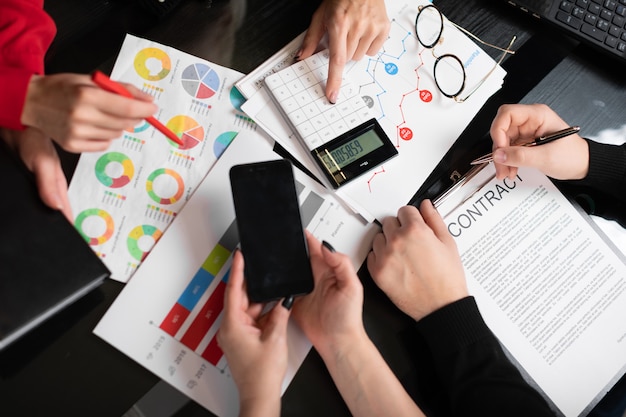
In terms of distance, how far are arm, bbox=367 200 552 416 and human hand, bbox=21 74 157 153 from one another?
1.19ft

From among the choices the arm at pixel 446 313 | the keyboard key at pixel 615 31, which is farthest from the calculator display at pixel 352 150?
the keyboard key at pixel 615 31

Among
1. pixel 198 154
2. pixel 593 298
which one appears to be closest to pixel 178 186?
pixel 198 154

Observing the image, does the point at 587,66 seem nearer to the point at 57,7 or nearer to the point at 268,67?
→ the point at 268,67

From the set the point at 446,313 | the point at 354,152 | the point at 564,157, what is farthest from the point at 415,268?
the point at 564,157

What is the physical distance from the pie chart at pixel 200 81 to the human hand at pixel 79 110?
16 cm

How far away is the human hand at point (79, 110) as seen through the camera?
51 centimetres

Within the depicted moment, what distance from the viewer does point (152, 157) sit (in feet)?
2.19

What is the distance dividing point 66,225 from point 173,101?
0.76 ft

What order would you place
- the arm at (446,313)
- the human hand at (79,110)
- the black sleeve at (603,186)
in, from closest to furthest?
the human hand at (79,110)
the arm at (446,313)
the black sleeve at (603,186)

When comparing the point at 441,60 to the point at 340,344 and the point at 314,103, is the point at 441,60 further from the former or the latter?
the point at 340,344

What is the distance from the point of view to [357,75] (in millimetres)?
744

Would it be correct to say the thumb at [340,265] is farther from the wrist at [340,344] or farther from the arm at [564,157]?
the arm at [564,157]

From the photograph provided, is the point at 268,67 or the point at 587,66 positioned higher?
the point at 587,66

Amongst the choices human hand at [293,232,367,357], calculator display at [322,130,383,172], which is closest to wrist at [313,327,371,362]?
human hand at [293,232,367,357]
